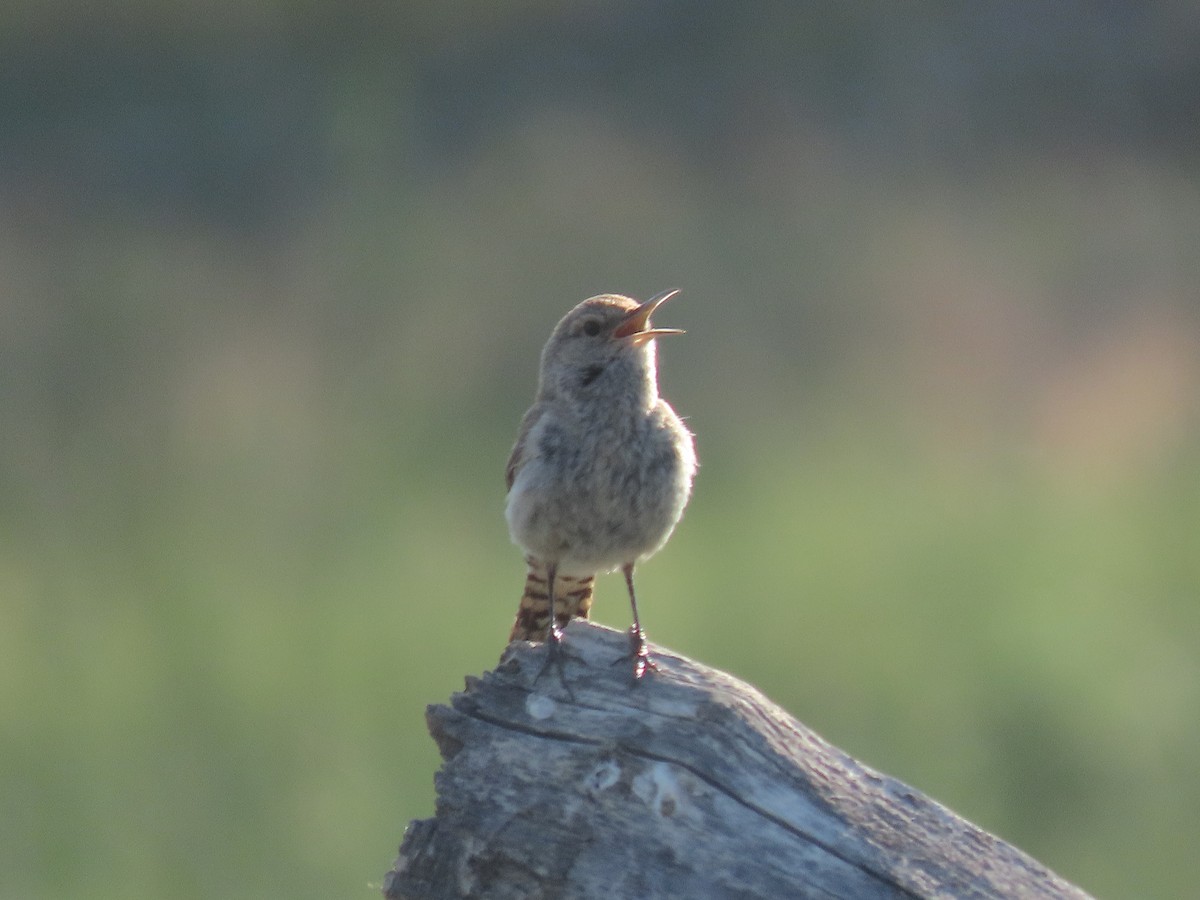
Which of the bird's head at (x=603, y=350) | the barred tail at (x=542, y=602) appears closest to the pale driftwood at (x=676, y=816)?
the barred tail at (x=542, y=602)

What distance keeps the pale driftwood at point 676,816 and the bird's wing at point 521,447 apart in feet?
3.89

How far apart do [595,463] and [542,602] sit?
0.52 meters

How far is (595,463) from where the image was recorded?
4.25 m

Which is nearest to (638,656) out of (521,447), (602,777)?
(602,777)

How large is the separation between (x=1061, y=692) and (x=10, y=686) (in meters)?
5.14

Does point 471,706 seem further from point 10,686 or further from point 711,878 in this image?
point 10,686

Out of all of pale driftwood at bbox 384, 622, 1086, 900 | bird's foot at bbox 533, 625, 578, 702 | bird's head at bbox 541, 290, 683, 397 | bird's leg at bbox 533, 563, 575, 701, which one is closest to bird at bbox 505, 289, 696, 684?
bird's head at bbox 541, 290, 683, 397

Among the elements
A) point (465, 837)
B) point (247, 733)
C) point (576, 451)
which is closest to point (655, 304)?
point (576, 451)

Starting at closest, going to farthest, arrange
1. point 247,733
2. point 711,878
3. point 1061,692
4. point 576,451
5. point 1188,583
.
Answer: point 711,878 < point 576,451 < point 247,733 < point 1061,692 < point 1188,583

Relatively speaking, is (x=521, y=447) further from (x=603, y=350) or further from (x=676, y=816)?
(x=676, y=816)

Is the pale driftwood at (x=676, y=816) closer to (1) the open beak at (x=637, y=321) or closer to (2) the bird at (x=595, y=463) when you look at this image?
(2) the bird at (x=595, y=463)

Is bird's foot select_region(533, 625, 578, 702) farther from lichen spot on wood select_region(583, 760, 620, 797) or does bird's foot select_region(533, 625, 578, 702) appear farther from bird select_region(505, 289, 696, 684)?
bird select_region(505, 289, 696, 684)

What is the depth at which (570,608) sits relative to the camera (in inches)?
184

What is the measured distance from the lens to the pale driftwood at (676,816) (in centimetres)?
304
